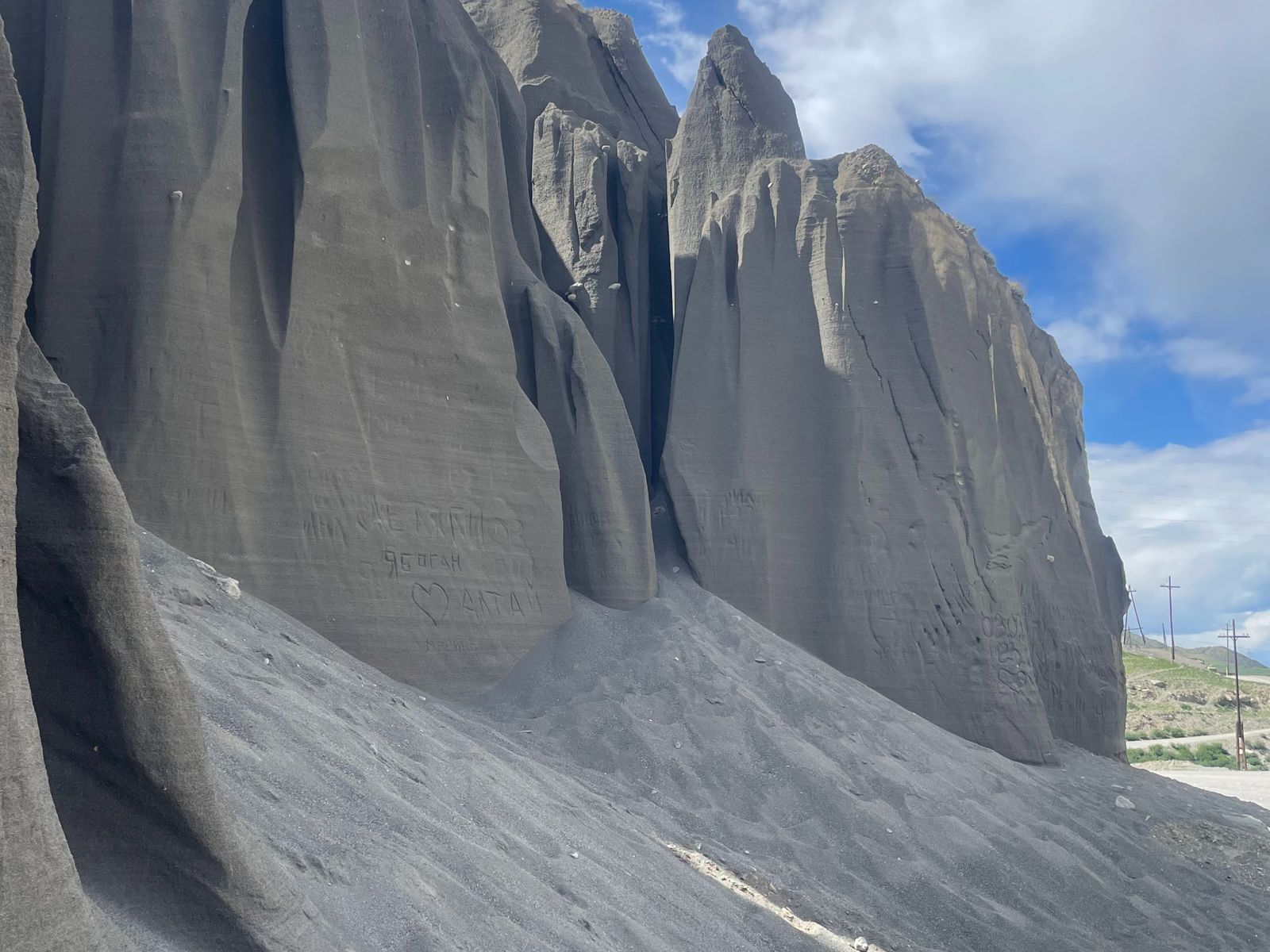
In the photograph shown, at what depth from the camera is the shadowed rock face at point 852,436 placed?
1759 centimetres

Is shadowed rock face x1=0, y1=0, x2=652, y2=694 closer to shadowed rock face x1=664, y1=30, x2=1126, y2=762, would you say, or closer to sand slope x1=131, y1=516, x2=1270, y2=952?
sand slope x1=131, y1=516, x2=1270, y2=952

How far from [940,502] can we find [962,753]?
4207 mm

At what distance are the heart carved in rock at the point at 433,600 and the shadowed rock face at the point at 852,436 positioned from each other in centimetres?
512

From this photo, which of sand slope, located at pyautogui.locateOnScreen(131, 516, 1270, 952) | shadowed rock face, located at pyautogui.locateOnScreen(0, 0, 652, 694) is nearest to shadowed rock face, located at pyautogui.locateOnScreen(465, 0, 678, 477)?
sand slope, located at pyautogui.locateOnScreen(131, 516, 1270, 952)

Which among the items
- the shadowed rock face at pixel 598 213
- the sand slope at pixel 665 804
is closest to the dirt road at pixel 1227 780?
the sand slope at pixel 665 804

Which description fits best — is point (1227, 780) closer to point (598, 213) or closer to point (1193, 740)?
point (1193, 740)

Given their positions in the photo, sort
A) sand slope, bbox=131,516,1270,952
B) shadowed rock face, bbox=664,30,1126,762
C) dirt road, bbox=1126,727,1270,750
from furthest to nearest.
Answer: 1. dirt road, bbox=1126,727,1270,750
2. shadowed rock face, bbox=664,30,1126,762
3. sand slope, bbox=131,516,1270,952

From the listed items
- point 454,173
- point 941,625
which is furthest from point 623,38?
point 941,625

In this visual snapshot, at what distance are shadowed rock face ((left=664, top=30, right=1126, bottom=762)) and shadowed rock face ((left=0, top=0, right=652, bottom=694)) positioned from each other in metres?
2.98

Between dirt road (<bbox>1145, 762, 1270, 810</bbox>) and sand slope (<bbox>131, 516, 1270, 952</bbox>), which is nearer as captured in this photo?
sand slope (<bbox>131, 516, 1270, 952</bbox>)

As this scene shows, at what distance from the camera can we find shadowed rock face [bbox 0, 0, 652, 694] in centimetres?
1171

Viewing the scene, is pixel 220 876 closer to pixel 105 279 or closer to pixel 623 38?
pixel 105 279

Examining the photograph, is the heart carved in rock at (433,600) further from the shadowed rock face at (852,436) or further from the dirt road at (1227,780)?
the dirt road at (1227,780)

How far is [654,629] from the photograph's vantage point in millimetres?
15094
